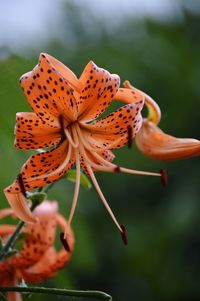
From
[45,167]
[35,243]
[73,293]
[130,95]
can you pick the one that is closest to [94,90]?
[130,95]

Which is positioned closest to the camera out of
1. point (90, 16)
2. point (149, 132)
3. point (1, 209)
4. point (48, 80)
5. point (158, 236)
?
point (48, 80)

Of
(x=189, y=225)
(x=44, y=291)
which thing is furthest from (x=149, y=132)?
(x=189, y=225)

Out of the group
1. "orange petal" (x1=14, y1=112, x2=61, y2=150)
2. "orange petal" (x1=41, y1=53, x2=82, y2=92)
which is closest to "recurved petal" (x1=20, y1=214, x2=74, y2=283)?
"orange petal" (x1=14, y1=112, x2=61, y2=150)

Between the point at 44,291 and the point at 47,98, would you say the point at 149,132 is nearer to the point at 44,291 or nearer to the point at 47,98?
the point at 47,98

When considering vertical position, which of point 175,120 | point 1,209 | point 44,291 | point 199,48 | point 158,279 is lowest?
point 158,279

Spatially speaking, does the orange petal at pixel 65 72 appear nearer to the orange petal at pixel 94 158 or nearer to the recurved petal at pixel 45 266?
the orange petal at pixel 94 158

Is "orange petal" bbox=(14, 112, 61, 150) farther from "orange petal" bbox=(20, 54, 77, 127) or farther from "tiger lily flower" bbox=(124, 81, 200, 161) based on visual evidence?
"tiger lily flower" bbox=(124, 81, 200, 161)

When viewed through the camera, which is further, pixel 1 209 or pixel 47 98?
pixel 1 209

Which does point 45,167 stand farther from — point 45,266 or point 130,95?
point 45,266

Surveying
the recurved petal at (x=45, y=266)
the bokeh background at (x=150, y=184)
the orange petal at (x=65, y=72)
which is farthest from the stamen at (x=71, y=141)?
the bokeh background at (x=150, y=184)
